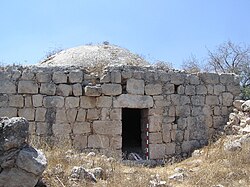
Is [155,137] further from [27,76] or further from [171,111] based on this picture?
[27,76]

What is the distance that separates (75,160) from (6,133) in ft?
5.80

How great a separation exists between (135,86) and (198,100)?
73.3 inches

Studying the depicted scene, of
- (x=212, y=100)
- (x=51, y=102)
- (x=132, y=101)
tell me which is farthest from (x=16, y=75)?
(x=212, y=100)

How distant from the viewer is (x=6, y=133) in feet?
13.9

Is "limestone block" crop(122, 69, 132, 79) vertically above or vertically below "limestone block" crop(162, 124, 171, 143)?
above

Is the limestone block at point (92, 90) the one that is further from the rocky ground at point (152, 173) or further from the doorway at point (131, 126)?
the doorway at point (131, 126)

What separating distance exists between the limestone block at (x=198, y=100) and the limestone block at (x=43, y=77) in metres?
3.65

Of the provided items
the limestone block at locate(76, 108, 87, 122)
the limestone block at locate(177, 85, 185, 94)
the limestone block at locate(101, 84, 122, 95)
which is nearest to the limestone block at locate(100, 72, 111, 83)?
the limestone block at locate(101, 84, 122, 95)

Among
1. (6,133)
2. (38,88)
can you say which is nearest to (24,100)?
(38,88)

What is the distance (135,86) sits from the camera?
→ 8289 mm

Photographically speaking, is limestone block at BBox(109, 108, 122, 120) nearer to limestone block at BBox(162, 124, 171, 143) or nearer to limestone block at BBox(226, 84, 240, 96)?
limestone block at BBox(162, 124, 171, 143)

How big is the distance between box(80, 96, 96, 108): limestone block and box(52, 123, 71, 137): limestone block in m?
0.61

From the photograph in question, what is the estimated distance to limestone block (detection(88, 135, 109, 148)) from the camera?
8078mm

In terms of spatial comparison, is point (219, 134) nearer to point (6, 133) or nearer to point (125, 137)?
point (125, 137)
